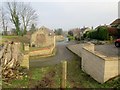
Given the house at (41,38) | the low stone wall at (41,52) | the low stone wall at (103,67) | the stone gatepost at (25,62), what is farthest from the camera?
the house at (41,38)

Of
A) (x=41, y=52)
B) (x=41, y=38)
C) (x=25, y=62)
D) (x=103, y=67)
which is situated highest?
(x=41, y=38)

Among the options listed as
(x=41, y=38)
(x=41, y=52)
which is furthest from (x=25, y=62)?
(x=41, y=38)

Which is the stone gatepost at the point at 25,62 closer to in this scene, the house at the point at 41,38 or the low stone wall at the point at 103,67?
the low stone wall at the point at 103,67

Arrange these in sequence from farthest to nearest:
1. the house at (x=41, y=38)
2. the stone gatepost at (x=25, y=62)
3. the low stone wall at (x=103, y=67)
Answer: the house at (x=41, y=38) → the stone gatepost at (x=25, y=62) → the low stone wall at (x=103, y=67)

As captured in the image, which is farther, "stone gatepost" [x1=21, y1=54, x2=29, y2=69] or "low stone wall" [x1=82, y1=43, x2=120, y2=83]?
"stone gatepost" [x1=21, y1=54, x2=29, y2=69]

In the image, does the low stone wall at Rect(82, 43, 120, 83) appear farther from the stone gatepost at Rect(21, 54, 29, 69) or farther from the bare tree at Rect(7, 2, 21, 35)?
the bare tree at Rect(7, 2, 21, 35)

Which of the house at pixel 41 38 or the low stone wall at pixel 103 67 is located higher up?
the house at pixel 41 38

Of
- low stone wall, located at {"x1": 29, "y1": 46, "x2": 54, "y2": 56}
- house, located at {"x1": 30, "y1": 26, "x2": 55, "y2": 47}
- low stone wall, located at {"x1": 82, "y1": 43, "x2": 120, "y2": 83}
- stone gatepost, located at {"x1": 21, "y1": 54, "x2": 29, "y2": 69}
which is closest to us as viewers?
low stone wall, located at {"x1": 82, "y1": 43, "x2": 120, "y2": 83}

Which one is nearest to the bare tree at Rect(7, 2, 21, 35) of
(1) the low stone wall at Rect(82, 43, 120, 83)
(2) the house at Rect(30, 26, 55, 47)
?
(2) the house at Rect(30, 26, 55, 47)

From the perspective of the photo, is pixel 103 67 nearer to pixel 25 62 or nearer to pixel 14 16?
pixel 25 62

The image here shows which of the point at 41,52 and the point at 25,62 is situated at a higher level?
the point at 41,52

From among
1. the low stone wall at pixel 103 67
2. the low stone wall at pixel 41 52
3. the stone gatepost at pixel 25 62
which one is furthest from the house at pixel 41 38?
the low stone wall at pixel 103 67

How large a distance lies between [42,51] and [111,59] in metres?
15.7

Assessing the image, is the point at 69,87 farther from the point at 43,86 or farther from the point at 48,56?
the point at 48,56
